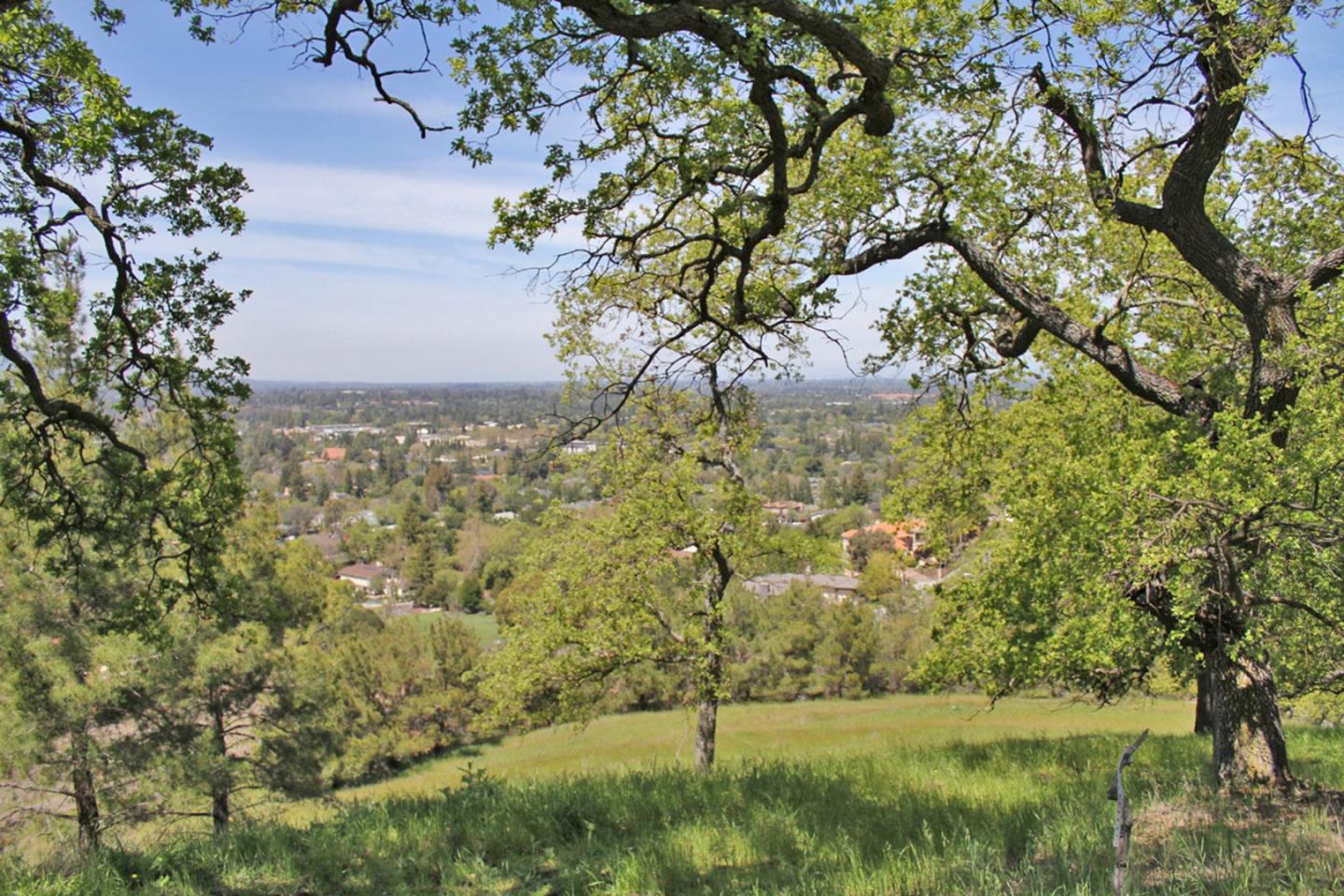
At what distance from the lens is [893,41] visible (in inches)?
225

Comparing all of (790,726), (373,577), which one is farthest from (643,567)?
(373,577)

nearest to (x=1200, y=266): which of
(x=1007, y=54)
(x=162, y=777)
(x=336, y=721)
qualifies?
(x=1007, y=54)

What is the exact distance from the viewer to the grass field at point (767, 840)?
338cm

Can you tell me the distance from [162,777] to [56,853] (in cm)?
1086

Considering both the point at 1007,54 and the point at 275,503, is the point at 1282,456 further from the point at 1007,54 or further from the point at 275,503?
the point at 275,503

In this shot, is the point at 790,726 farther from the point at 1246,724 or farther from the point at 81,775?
the point at 1246,724

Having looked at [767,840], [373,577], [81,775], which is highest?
[767,840]

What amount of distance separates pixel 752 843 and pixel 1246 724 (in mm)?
4466

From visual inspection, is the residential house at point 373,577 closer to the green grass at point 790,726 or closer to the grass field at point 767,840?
the green grass at point 790,726

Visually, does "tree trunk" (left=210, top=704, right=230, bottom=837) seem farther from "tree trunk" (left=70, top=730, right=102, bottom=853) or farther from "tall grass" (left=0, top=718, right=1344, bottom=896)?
"tall grass" (left=0, top=718, right=1344, bottom=896)

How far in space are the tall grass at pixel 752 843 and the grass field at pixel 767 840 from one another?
14mm

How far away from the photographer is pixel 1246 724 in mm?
6184

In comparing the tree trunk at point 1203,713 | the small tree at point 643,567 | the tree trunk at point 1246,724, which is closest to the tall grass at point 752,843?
the tree trunk at point 1246,724

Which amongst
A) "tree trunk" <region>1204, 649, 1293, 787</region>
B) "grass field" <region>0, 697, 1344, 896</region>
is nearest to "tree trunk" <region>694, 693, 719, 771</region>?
"grass field" <region>0, 697, 1344, 896</region>
